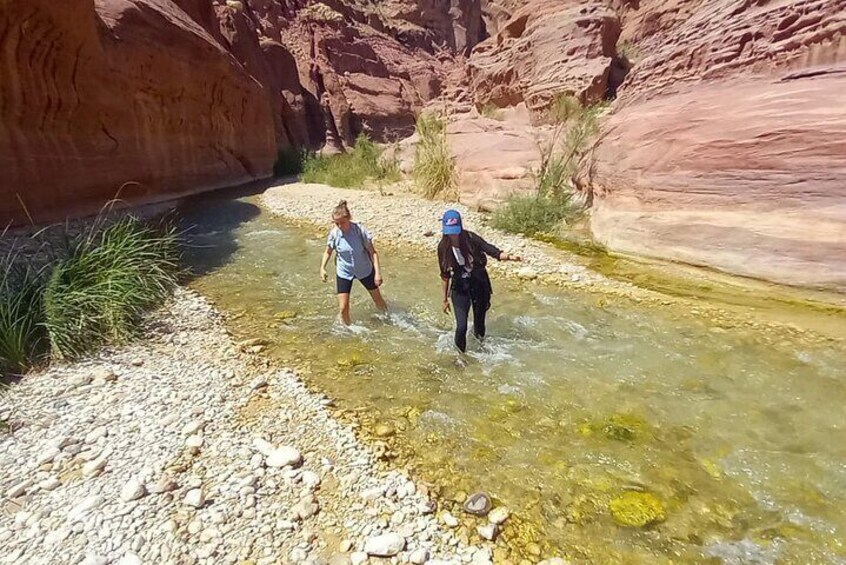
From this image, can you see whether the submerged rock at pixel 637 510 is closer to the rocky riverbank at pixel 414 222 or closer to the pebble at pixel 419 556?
the pebble at pixel 419 556

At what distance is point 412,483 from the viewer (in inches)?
120

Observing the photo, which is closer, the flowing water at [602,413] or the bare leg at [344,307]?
the flowing water at [602,413]

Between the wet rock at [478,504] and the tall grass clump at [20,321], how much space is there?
4.02 metres

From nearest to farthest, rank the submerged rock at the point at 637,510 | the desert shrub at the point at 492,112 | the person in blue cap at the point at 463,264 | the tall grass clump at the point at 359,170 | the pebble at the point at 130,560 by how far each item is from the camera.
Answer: the pebble at the point at 130,560 < the submerged rock at the point at 637,510 < the person in blue cap at the point at 463,264 < the tall grass clump at the point at 359,170 < the desert shrub at the point at 492,112

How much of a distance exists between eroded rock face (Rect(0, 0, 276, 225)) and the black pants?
842 centimetres

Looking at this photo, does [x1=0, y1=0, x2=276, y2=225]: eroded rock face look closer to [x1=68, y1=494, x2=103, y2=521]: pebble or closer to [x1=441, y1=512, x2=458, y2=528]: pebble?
[x1=68, y1=494, x2=103, y2=521]: pebble

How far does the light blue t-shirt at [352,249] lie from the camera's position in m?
5.21

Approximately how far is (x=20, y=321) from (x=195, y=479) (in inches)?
112

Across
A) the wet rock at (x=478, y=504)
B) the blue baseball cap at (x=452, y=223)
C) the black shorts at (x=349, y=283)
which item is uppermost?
the blue baseball cap at (x=452, y=223)

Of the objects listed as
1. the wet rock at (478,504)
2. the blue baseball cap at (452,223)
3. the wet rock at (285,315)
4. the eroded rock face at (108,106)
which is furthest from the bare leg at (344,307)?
the eroded rock face at (108,106)

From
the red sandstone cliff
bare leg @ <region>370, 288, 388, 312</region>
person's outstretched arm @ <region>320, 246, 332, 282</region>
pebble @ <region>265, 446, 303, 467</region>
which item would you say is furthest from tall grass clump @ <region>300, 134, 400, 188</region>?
pebble @ <region>265, 446, 303, 467</region>

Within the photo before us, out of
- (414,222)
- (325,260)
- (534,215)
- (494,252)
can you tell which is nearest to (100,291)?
(325,260)

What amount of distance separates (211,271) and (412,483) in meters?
5.97

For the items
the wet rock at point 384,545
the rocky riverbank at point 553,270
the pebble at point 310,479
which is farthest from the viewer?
the rocky riverbank at point 553,270
